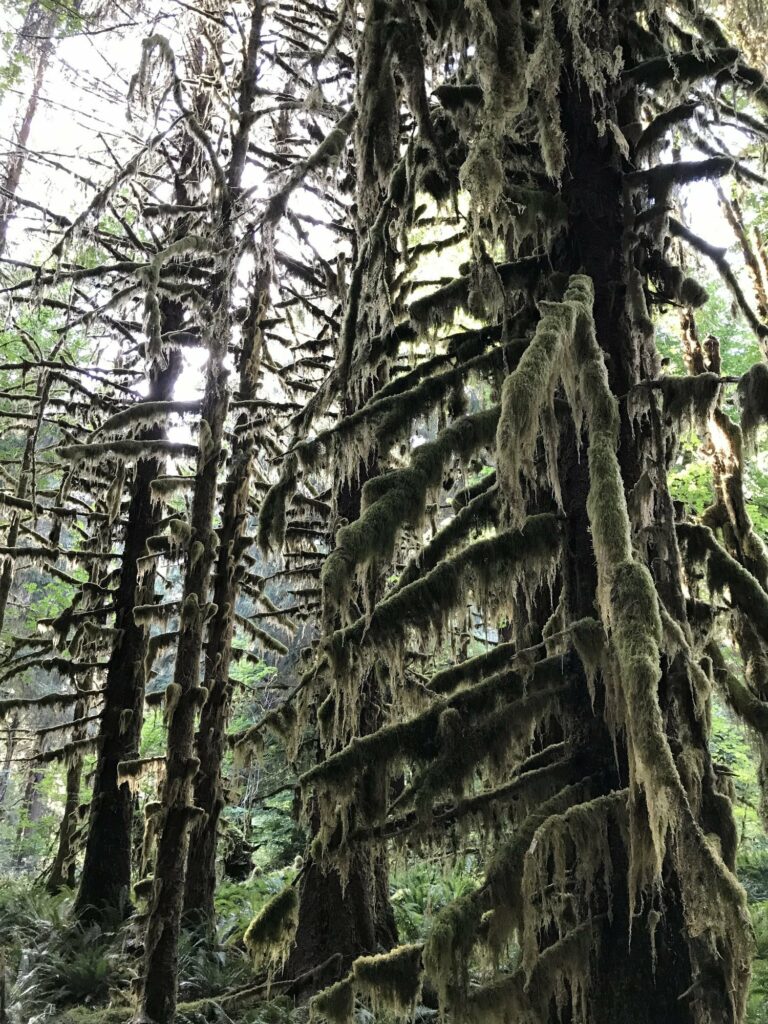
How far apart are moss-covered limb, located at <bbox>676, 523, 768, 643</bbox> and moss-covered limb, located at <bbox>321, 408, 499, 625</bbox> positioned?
141cm

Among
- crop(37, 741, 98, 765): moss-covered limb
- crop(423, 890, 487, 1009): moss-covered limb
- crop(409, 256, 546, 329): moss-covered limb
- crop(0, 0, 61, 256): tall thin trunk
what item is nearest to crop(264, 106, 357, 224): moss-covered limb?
crop(409, 256, 546, 329): moss-covered limb

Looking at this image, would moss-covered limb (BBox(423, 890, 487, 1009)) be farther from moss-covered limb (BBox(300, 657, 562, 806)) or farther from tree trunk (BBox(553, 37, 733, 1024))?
moss-covered limb (BBox(300, 657, 562, 806))

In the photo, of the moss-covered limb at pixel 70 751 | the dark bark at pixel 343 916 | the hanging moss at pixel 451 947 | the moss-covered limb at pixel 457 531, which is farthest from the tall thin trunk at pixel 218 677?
the hanging moss at pixel 451 947

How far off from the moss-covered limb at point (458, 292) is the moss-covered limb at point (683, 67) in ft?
4.11

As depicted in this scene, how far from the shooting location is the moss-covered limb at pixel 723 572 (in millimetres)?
4465

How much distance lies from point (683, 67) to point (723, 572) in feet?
9.74

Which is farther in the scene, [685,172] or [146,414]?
[146,414]

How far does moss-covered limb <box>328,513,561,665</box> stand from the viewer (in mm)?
3814

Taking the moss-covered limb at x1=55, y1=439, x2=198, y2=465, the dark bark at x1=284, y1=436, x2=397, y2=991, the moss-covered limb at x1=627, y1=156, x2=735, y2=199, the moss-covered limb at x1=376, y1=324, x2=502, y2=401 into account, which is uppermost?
the moss-covered limb at x1=55, y1=439, x2=198, y2=465

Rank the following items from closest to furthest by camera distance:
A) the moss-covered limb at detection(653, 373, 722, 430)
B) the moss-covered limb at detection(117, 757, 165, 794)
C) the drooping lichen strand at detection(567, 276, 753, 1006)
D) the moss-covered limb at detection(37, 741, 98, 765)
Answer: the drooping lichen strand at detection(567, 276, 753, 1006), the moss-covered limb at detection(653, 373, 722, 430), the moss-covered limb at detection(117, 757, 165, 794), the moss-covered limb at detection(37, 741, 98, 765)

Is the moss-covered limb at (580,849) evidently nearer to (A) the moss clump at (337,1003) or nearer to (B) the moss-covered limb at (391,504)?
(A) the moss clump at (337,1003)

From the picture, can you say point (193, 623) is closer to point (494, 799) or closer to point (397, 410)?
point (397, 410)

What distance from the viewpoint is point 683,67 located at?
14.7 feet

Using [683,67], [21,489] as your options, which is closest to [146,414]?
[21,489]
